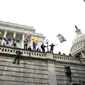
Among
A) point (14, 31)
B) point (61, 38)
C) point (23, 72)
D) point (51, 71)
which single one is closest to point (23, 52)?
point (23, 72)

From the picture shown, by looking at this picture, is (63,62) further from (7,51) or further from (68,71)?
(7,51)

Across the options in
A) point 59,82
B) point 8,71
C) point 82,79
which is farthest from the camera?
point 82,79

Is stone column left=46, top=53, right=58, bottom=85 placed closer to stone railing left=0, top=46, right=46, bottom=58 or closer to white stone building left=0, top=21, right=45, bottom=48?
stone railing left=0, top=46, right=46, bottom=58

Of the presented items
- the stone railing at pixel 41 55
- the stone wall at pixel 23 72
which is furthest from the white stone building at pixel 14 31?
the stone wall at pixel 23 72

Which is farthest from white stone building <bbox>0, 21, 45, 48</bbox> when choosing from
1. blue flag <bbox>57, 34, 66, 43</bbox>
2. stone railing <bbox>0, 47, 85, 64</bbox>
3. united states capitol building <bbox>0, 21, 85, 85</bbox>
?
united states capitol building <bbox>0, 21, 85, 85</bbox>

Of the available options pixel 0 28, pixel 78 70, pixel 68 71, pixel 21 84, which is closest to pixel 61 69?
pixel 68 71

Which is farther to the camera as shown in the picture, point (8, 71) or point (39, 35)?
point (39, 35)

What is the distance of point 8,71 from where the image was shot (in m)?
13.8

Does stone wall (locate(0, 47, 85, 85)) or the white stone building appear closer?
stone wall (locate(0, 47, 85, 85))

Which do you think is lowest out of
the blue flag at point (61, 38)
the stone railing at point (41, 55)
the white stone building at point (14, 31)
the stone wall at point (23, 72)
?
the stone wall at point (23, 72)

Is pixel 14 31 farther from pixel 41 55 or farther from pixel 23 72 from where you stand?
pixel 23 72

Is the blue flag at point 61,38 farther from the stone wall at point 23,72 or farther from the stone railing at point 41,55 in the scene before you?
the stone wall at point 23,72

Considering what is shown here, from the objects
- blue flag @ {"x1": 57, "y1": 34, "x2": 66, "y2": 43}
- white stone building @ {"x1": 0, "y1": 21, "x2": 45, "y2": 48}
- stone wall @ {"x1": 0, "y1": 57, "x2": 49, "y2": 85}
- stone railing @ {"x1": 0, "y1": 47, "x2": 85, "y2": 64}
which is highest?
white stone building @ {"x1": 0, "y1": 21, "x2": 45, "y2": 48}

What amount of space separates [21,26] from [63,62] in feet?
107
